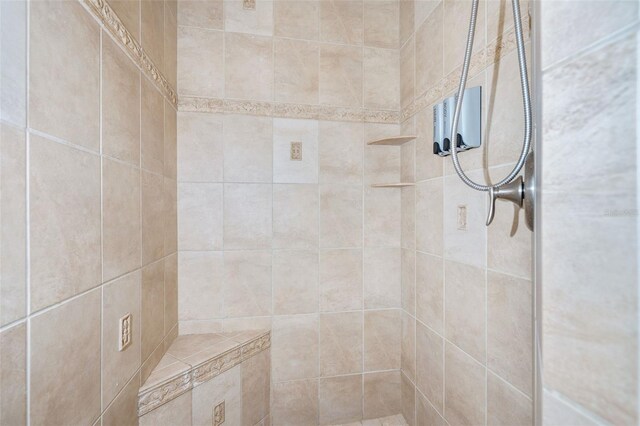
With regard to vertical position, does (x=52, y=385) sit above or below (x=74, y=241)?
below

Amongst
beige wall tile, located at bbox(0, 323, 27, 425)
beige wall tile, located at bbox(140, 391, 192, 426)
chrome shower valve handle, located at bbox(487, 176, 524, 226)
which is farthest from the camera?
beige wall tile, located at bbox(140, 391, 192, 426)

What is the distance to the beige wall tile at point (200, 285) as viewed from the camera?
1448 mm

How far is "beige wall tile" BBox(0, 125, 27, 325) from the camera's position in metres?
0.50

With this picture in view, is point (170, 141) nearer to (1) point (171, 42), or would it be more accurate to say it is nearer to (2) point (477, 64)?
(1) point (171, 42)

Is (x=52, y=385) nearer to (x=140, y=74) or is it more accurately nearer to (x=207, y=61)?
(x=140, y=74)

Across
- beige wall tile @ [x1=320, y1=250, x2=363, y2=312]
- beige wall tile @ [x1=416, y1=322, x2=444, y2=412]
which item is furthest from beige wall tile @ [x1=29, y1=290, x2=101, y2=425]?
beige wall tile @ [x1=416, y1=322, x2=444, y2=412]

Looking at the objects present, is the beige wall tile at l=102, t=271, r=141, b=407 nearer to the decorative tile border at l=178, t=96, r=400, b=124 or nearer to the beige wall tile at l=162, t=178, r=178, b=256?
the beige wall tile at l=162, t=178, r=178, b=256

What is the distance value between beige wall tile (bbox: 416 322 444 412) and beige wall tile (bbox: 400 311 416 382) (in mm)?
37

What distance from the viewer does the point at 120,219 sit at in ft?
2.93

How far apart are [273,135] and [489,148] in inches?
38.6

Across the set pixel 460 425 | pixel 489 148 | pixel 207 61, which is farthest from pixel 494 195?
pixel 207 61

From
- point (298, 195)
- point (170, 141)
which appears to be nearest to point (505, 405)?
point (298, 195)

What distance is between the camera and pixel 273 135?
1.53 meters

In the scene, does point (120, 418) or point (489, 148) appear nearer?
point (120, 418)
